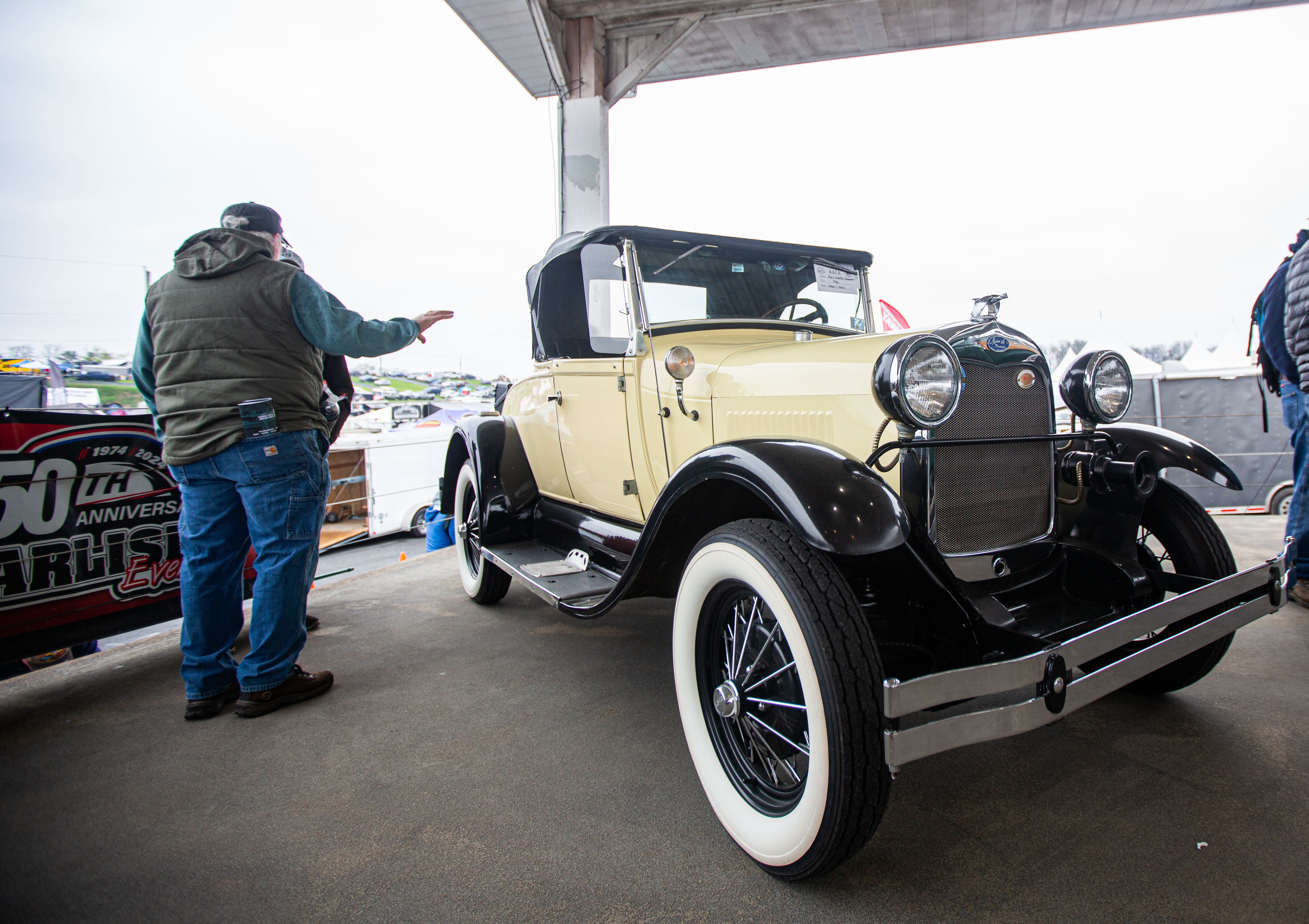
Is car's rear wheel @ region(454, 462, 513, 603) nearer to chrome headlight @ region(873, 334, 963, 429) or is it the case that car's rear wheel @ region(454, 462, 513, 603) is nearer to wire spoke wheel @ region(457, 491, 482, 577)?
wire spoke wheel @ region(457, 491, 482, 577)

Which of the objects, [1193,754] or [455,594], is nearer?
[1193,754]

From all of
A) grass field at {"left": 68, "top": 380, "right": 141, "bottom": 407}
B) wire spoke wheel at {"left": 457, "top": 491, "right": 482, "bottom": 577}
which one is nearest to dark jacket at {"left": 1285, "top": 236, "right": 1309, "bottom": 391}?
wire spoke wheel at {"left": 457, "top": 491, "right": 482, "bottom": 577}

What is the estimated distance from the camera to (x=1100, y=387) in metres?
1.93

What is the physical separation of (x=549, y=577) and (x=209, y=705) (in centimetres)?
121

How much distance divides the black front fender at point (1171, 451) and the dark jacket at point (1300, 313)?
3.68 feet

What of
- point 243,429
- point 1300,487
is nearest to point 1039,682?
point 243,429

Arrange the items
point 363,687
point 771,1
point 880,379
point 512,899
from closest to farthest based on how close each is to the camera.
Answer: point 512,899, point 880,379, point 363,687, point 771,1

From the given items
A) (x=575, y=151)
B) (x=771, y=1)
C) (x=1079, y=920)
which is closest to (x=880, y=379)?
(x=1079, y=920)

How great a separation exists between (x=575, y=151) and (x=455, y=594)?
4743mm

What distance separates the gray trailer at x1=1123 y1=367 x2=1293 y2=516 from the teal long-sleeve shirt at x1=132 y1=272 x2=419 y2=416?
8936 mm

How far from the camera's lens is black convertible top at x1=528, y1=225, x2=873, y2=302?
242 cm

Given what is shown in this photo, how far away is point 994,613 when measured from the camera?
1.47 meters

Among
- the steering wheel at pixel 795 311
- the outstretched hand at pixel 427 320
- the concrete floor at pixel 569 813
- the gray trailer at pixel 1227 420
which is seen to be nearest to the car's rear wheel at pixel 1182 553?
the concrete floor at pixel 569 813

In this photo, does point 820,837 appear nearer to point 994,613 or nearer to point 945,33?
point 994,613
